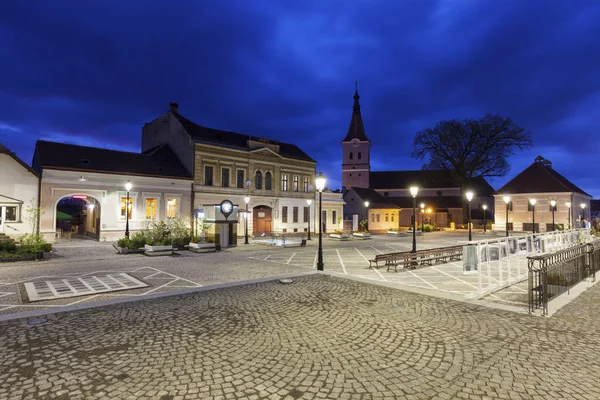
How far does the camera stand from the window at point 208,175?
30891 mm

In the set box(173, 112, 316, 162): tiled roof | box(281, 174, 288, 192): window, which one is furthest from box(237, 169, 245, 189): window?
box(281, 174, 288, 192): window

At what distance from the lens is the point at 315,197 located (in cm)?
3828

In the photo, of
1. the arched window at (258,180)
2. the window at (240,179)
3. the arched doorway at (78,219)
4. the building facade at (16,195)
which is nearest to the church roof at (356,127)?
the arched window at (258,180)

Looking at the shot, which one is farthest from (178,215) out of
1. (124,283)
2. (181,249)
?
(124,283)

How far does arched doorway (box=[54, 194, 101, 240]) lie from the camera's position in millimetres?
26923

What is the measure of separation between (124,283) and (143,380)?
24.8 feet

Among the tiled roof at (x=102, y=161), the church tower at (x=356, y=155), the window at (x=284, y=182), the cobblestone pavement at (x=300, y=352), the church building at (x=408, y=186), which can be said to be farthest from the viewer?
the church tower at (x=356, y=155)

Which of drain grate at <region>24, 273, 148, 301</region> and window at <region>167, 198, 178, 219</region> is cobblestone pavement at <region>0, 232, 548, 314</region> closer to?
drain grate at <region>24, 273, 148, 301</region>

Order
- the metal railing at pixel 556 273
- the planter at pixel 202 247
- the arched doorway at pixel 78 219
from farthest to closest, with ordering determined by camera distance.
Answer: the arched doorway at pixel 78 219 → the planter at pixel 202 247 → the metal railing at pixel 556 273

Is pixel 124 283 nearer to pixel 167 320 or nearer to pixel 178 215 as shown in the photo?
pixel 167 320

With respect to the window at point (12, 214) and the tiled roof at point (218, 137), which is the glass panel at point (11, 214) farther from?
the tiled roof at point (218, 137)

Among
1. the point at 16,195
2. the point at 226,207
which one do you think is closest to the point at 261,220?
the point at 226,207

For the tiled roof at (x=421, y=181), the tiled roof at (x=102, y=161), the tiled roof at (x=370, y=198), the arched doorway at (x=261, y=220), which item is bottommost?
the arched doorway at (x=261, y=220)

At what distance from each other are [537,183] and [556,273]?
44912 millimetres
